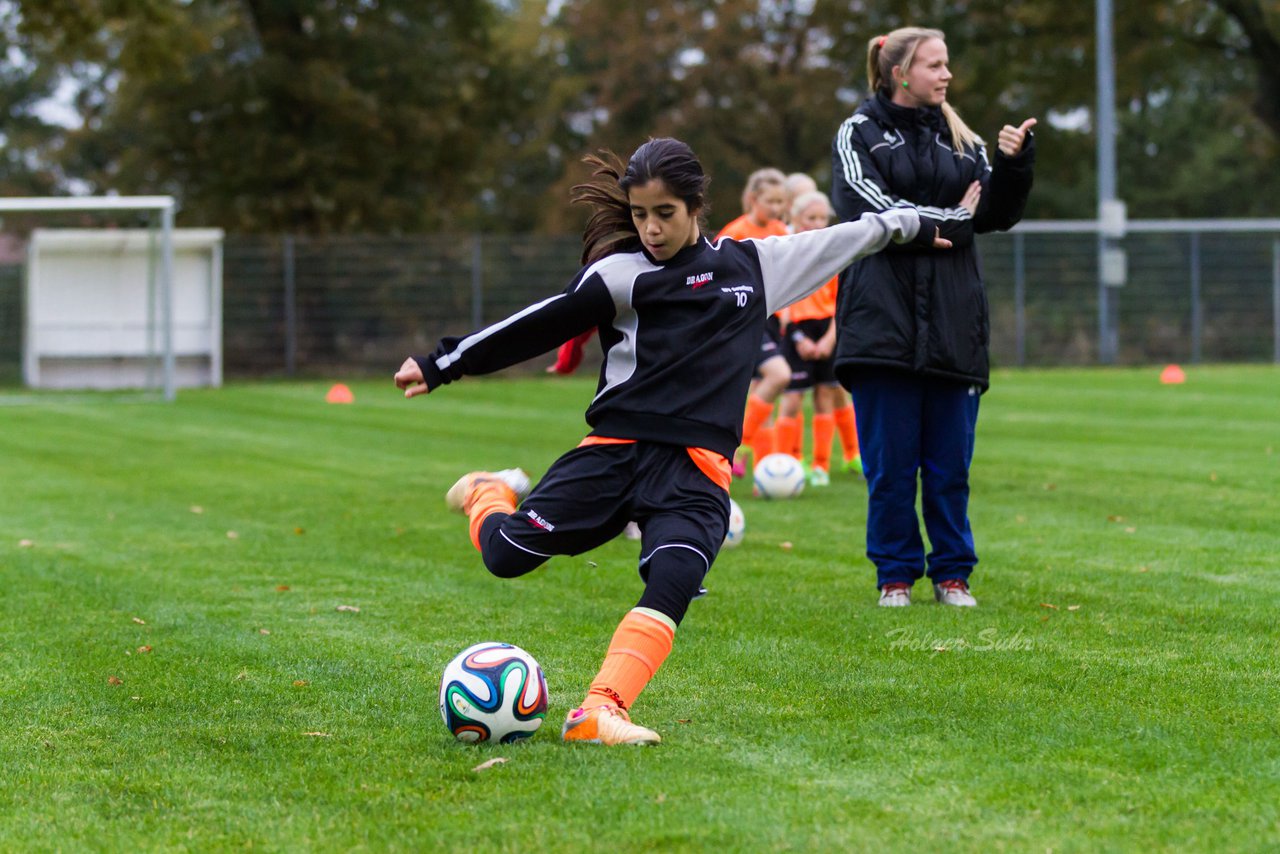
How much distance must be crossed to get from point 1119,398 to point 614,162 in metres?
15.9

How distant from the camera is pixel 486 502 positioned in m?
4.85

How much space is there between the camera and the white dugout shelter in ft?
85.7

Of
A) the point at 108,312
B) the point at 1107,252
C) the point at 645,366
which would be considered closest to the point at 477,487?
the point at 645,366

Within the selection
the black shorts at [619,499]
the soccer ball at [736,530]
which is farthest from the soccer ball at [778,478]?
the black shorts at [619,499]

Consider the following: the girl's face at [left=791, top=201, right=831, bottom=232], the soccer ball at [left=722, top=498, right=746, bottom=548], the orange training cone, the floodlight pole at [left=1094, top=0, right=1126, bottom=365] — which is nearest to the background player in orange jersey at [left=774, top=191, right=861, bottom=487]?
the girl's face at [left=791, top=201, right=831, bottom=232]

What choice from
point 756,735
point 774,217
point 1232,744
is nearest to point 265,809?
point 756,735

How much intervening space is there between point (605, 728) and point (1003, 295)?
24917mm

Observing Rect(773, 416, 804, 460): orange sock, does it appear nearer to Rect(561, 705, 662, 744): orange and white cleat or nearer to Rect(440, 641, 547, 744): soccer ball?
Rect(440, 641, 547, 744): soccer ball

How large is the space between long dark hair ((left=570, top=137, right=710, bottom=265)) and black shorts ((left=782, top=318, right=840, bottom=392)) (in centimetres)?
621

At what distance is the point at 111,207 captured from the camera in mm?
20094

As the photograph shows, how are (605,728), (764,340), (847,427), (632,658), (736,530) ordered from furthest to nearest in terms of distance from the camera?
(847,427) < (764,340) < (736,530) < (632,658) < (605,728)

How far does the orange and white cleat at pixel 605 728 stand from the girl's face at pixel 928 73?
2940 millimetres

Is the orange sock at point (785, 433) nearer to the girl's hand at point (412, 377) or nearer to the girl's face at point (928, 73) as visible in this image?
the girl's face at point (928, 73)

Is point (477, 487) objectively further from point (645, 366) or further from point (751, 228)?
point (751, 228)
